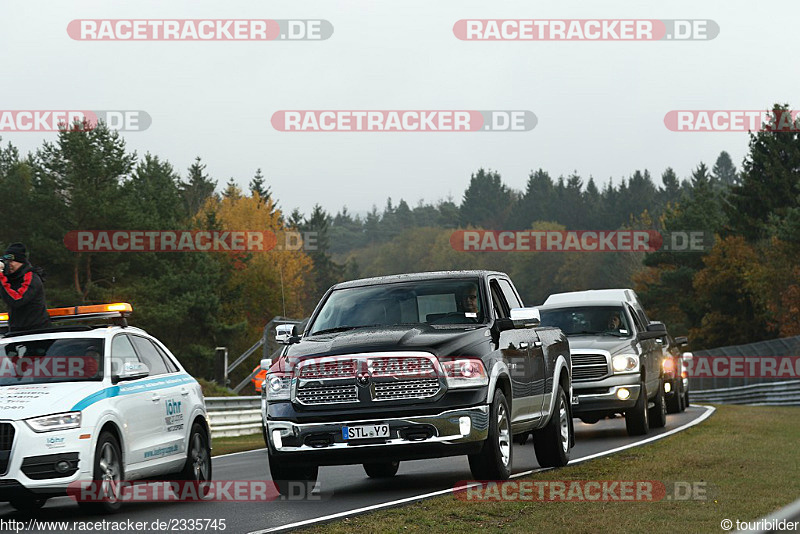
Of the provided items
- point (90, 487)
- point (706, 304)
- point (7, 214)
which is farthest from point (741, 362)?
point (90, 487)

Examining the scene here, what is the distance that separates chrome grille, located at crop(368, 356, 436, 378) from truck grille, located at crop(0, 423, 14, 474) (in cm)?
308

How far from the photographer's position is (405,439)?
11.7 metres

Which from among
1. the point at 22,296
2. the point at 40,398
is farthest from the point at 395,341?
the point at 22,296

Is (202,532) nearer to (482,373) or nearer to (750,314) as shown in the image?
(482,373)

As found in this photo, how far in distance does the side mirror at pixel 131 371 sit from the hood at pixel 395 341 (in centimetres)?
130

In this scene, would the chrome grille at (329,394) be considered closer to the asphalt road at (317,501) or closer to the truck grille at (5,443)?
the asphalt road at (317,501)

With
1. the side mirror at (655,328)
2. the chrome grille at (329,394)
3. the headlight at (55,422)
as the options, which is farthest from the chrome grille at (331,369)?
the side mirror at (655,328)

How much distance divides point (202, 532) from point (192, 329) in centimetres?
7591

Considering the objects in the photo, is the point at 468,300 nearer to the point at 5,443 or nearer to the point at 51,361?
the point at 51,361

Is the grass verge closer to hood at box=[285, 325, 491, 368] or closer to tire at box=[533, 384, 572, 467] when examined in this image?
tire at box=[533, 384, 572, 467]

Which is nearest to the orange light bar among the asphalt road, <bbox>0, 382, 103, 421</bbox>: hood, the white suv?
the white suv

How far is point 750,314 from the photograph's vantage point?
9094 cm

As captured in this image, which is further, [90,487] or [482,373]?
[482,373]

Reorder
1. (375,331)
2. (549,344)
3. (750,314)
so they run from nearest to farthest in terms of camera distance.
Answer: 1. (375,331)
2. (549,344)
3. (750,314)
